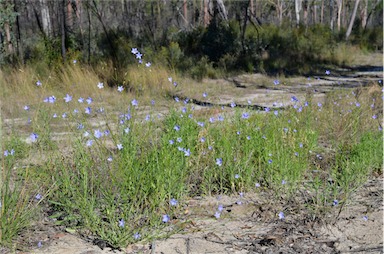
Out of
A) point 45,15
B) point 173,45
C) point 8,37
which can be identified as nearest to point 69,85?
point 8,37

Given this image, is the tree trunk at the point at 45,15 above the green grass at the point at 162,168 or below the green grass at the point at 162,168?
above

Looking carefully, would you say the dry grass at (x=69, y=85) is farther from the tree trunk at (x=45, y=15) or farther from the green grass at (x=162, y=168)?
the tree trunk at (x=45, y=15)

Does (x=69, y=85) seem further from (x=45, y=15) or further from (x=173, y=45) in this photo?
(x=45, y=15)

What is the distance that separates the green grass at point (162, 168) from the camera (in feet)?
9.78

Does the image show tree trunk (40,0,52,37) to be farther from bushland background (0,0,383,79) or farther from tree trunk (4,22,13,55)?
tree trunk (4,22,13,55)

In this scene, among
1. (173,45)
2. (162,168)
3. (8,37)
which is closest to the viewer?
(162,168)

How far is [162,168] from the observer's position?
3252 millimetres

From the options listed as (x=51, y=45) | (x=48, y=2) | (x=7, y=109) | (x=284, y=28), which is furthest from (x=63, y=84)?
(x=284, y=28)

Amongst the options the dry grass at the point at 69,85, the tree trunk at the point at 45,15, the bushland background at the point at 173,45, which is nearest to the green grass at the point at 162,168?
the dry grass at the point at 69,85

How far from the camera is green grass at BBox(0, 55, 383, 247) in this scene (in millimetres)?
2982

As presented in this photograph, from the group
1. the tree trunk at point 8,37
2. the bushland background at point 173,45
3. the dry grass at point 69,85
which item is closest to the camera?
the dry grass at point 69,85

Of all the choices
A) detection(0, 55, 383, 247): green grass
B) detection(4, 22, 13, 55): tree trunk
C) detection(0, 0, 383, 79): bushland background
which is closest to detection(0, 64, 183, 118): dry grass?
detection(0, 0, 383, 79): bushland background

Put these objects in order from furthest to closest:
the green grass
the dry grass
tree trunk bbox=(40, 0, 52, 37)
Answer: tree trunk bbox=(40, 0, 52, 37) → the dry grass → the green grass

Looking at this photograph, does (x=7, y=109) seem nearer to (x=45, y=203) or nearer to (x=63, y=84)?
(x=63, y=84)
